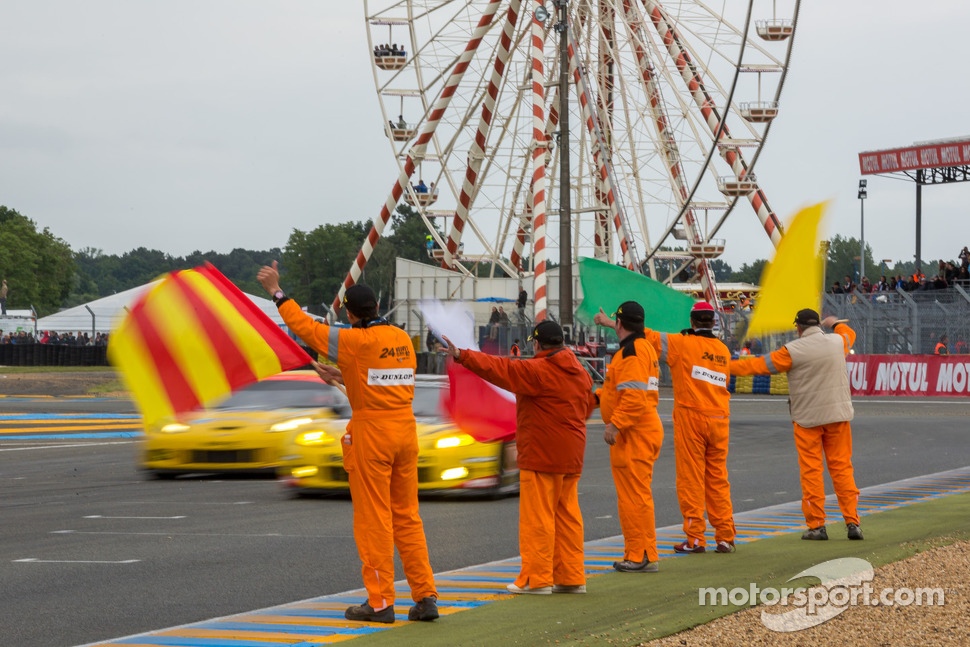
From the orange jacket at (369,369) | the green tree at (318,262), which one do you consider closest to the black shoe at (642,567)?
the orange jacket at (369,369)

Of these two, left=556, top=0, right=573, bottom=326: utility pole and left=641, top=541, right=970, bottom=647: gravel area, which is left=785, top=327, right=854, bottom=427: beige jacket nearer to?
left=641, top=541, right=970, bottom=647: gravel area

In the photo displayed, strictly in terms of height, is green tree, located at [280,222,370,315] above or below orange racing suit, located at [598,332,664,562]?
above

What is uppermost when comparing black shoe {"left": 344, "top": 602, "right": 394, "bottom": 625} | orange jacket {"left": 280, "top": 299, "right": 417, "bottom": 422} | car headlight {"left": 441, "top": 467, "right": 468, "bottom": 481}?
orange jacket {"left": 280, "top": 299, "right": 417, "bottom": 422}

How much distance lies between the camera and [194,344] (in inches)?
348

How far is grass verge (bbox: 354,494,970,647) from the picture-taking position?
652 centimetres

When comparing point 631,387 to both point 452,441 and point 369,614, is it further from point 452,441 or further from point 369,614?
point 452,441

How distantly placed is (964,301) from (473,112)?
13.5 meters

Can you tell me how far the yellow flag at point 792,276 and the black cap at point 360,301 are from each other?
4172 mm

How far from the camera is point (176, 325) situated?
30.0 ft

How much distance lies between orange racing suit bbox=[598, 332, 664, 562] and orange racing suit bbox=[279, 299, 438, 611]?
1831 mm

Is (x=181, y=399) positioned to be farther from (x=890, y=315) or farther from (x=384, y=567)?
(x=890, y=315)

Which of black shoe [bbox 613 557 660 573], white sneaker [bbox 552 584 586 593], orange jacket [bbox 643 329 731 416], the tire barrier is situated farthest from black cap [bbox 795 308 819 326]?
the tire barrier

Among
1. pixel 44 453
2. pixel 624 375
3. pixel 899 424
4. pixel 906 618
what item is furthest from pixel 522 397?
pixel 899 424

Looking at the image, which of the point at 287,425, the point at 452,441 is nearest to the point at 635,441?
the point at 452,441
